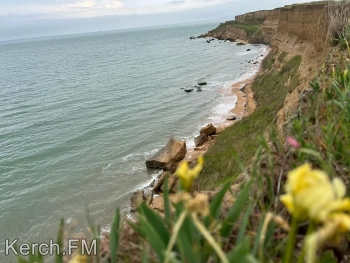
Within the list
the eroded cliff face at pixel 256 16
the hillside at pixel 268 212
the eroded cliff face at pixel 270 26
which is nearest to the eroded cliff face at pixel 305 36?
the hillside at pixel 268 212

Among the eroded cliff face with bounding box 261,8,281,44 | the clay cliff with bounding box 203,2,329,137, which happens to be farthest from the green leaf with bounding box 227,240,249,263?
the eroded cliff face with bounding box 261,8,281,44

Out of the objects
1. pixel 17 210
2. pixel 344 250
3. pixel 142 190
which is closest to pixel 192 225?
pixel 344 250

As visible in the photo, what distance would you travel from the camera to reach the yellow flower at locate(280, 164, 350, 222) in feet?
2.91

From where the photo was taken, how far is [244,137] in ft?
48.5

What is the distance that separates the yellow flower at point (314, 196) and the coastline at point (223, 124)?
3.08m

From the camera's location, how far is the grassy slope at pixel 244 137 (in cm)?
1071

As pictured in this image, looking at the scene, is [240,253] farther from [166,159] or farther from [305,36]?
[305,36]

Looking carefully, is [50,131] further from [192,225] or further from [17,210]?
Answer: [192,225]

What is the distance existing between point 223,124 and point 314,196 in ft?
67.4

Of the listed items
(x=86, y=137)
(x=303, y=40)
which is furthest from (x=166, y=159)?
(x=303, y=40)

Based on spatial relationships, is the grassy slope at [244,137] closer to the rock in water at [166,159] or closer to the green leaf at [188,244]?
the rock in water at [166,159]

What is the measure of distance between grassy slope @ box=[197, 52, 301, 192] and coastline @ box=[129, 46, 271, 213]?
805mm

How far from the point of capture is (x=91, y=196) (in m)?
14.0

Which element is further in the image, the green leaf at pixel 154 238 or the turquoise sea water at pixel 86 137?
the turquoise sea water at pixel 86 137
